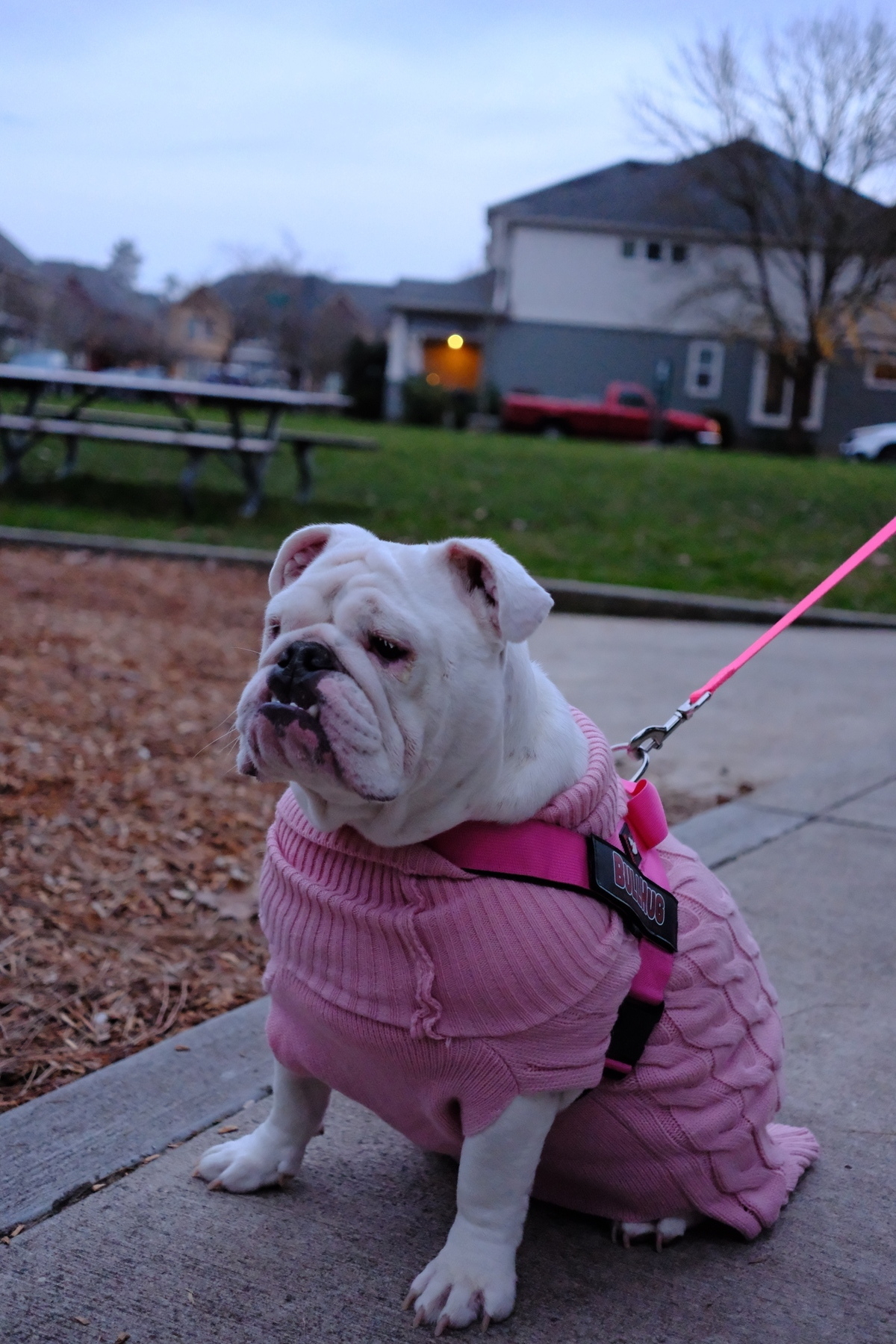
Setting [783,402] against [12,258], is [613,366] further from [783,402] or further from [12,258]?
[12,258]

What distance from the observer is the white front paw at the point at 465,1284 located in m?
1.83

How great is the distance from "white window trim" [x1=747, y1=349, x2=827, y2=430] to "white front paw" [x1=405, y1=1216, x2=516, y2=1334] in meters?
35.1

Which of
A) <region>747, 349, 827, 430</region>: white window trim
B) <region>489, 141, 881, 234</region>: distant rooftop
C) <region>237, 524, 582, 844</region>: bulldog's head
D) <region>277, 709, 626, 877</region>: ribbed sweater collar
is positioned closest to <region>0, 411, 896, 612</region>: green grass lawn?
<region>277, 709, 626, 877</region>: ribbed sweater collar

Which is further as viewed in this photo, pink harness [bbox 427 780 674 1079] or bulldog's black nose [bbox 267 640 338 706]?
pink harness [bbox 427 780 674 1079]

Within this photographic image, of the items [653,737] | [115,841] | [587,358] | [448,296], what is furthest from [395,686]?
[448,296]

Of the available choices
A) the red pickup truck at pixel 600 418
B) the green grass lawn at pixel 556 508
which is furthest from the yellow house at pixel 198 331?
the green grass lawn at pixel 556 508

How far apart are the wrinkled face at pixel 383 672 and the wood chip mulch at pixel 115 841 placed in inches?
15.2

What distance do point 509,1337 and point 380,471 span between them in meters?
11.1

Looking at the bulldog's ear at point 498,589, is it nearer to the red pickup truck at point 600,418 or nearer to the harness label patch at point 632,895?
the harness label patch at point 632,895

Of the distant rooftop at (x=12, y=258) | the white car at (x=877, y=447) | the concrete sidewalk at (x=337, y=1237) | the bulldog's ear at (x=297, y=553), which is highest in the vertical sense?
the distant rooftop at (x=12, y=258)

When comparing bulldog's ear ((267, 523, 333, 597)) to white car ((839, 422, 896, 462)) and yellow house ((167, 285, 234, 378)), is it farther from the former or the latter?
yellow house ((167, 285, 234, 378))

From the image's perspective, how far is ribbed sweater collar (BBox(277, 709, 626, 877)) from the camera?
6.03 feet

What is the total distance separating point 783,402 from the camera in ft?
117

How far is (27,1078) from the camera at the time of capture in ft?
8.41
